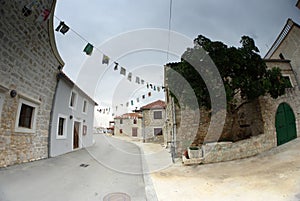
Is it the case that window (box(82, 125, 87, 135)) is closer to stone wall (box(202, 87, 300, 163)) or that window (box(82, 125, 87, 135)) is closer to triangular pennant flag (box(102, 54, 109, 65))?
triangular pennant flag (box(102, 54, 109, 65))

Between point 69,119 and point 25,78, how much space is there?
3.54 metres

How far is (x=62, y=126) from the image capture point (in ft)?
26.9

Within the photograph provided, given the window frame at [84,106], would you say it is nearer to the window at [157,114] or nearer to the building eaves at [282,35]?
the window at [157,114]

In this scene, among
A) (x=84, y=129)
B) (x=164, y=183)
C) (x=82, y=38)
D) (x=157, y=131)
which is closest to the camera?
(x=164, y=183)

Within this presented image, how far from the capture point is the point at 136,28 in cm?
780

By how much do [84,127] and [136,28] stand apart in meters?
6.94

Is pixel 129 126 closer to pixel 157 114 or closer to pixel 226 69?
pixel 157 114

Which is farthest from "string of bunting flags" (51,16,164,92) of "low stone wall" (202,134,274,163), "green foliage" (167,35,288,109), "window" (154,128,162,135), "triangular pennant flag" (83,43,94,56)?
"window" (154,128,162,135)

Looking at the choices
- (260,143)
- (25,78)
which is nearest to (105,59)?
(25,78)

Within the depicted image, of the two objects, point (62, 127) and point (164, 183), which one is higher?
point (62, 127)

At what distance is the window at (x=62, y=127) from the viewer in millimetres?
7827

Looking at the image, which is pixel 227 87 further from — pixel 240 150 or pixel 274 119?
pixel 274 119

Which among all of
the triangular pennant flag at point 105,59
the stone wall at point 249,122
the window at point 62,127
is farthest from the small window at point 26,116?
the stone wall at point 249,122

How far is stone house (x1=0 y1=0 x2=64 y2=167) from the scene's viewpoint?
4.69 m
